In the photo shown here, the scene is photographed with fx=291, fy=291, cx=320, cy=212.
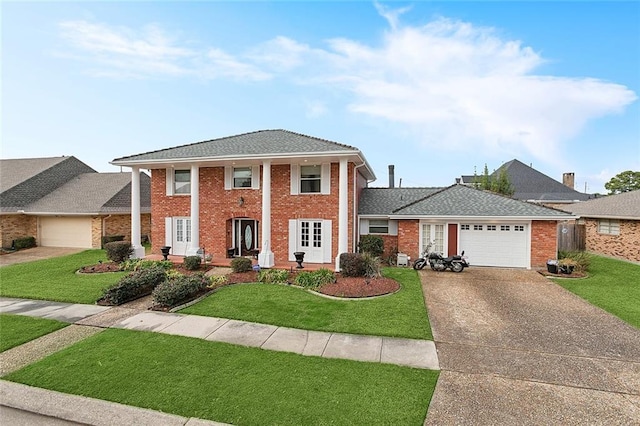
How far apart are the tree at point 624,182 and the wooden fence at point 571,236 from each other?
43.5 metres

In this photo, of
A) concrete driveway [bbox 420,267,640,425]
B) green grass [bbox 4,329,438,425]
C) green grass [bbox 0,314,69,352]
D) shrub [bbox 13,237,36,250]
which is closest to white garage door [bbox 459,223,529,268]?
concrete driveway [bbox 420,267,640,425]

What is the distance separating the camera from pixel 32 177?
21875 mm

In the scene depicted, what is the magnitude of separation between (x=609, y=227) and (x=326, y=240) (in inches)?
708

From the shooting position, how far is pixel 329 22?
14766 mm

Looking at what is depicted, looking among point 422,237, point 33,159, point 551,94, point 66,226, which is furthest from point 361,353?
point 33,159

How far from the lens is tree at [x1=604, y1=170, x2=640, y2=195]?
158ft

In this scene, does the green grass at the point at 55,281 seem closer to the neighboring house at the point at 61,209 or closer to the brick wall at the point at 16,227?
the neighboring house at the point at 61,209

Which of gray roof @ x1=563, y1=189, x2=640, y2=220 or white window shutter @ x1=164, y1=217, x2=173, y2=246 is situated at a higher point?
gray roof @ x1=563, y1=189, x2=640, y2=220

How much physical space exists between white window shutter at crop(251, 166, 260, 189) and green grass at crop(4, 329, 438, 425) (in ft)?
33.1

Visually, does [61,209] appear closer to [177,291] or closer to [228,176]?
[228,176]

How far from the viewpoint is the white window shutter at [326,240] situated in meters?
14.5

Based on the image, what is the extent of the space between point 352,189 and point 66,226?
65.5 ft

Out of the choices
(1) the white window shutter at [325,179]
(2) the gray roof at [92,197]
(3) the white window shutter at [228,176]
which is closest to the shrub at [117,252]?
(3) the white window shutter at [228,176]

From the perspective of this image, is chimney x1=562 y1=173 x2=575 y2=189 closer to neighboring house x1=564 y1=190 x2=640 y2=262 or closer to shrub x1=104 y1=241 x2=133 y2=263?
neighboring house x1=564 y1=190 x2=640 y2=262
